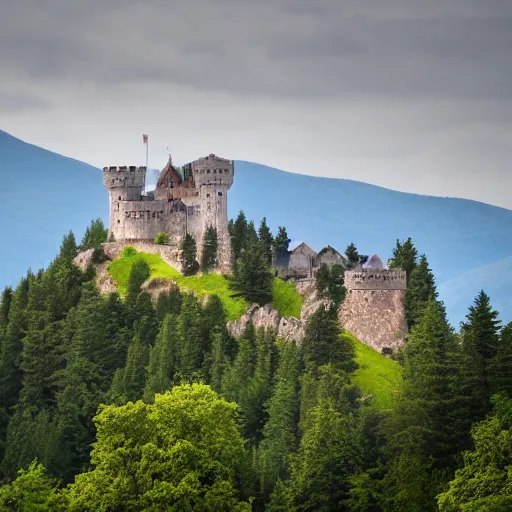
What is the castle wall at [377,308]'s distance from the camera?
447ft

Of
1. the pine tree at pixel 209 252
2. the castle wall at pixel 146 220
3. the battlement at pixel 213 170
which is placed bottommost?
the pine tree at pixel 209 252

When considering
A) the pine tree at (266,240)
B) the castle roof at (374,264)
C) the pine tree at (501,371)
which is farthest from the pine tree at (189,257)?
the pine tree at (501,371)

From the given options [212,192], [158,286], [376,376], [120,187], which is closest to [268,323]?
[376,376]

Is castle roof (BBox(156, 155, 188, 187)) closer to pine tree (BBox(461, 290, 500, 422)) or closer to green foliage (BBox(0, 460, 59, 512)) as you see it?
pine tree (BBox(461, 290, 500, 422))

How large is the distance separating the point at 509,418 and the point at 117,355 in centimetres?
6138

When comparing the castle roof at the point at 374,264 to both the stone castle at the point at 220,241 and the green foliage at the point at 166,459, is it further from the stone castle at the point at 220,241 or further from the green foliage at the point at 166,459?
the green foliage at the point at 166,459

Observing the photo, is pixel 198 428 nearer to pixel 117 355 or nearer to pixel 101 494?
pixel 101 494

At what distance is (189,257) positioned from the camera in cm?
15188

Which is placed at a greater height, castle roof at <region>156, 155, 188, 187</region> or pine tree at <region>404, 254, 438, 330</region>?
castle roof at <region>156, 155, 188, 187</region>

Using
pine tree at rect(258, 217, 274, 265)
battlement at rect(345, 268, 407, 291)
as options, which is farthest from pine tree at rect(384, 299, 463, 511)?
pine tree at rect(258, 217, 274, 265)

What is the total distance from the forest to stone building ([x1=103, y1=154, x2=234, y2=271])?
3018 mm

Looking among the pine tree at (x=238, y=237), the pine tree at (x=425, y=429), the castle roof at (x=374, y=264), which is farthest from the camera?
the pine tree at (x=238, y=237)

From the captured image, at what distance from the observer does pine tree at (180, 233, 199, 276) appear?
152 metres

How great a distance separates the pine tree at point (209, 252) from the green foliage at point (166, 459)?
47.2m
